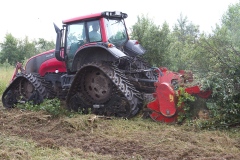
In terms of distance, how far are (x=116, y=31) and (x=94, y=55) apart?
887mm

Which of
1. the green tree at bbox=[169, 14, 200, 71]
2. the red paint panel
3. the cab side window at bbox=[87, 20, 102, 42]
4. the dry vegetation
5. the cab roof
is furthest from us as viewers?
the red paint panel

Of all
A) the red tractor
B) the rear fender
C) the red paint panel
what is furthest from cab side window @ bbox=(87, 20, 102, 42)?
the red paint panel

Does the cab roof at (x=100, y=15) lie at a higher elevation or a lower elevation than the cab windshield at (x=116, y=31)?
higher

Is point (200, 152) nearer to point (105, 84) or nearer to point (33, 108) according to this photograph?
point (105, 84)

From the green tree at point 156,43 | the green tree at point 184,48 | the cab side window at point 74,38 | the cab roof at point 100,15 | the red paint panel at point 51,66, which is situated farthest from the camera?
the green tree at point 156,43

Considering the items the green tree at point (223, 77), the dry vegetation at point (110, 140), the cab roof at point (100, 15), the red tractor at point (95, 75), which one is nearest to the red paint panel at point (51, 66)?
the red tractor at point (95, 75)

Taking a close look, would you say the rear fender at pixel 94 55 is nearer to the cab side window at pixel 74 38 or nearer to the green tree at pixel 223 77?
the cab side window at pixel 74 38

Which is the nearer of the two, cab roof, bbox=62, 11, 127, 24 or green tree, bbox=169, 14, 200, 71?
green tree, bbox=169, 14, 200, 71

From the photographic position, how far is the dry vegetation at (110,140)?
4.56m

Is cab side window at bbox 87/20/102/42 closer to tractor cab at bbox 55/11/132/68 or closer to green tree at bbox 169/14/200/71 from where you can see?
tractor cab at bbox 55/11/132/68

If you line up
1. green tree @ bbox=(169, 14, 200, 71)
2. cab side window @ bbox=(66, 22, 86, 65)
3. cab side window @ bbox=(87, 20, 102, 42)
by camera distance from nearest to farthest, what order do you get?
green tree @ bbox=(169, 14, 200, 71)
cab side window @ bbox=(87, 20, 102, 42)
cab side window @ bbox=(66, 22, 86, 65)

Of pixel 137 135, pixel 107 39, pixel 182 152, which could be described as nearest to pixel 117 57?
pixel 107 39

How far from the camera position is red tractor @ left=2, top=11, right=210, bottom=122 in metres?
6.93

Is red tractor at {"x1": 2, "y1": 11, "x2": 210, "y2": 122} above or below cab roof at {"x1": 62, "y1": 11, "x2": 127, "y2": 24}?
below
